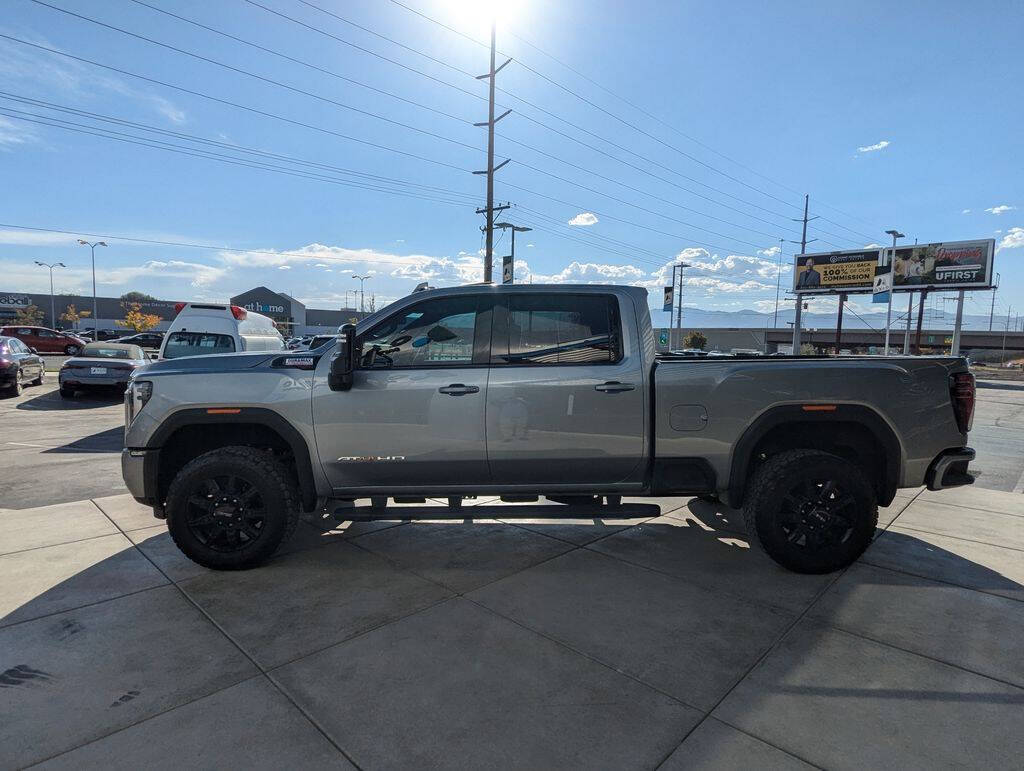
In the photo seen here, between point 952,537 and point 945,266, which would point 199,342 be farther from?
point 945,266

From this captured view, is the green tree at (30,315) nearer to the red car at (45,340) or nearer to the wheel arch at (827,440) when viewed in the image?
the red car at (45,340)

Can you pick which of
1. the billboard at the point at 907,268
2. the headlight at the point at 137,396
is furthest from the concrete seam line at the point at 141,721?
the billboard at the point at 907,268

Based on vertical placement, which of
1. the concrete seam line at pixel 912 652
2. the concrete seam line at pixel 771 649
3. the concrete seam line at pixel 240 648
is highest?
the concrete seam line at pixel 912 652

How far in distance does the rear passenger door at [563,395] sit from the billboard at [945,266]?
1800 inches

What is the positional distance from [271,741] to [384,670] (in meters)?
0.62

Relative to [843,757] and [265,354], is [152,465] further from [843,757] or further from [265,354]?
[843,757]

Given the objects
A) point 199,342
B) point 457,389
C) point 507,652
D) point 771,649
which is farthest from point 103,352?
point 771,649

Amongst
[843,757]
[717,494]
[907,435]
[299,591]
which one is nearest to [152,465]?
[299,591]

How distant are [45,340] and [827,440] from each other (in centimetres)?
3801

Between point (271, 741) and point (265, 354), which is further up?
point (265, 354)

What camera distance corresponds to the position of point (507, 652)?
3088mm

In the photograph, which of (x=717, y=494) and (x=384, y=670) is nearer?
(x=384, y=670)

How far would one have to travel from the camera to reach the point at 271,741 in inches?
94.9

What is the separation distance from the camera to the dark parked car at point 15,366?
13562mm
